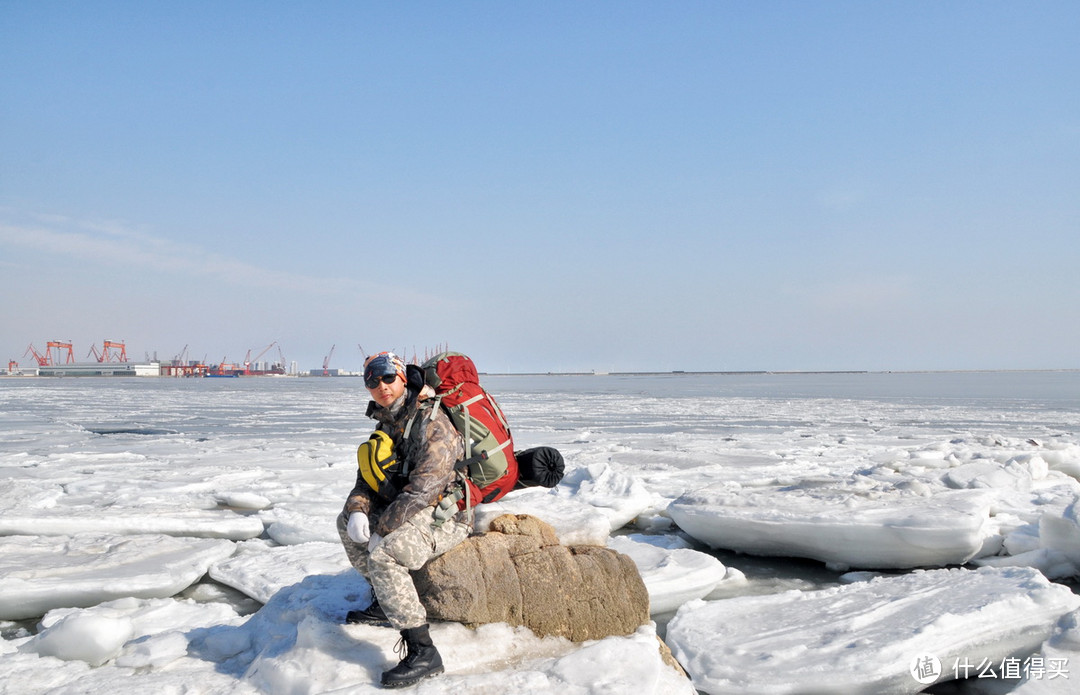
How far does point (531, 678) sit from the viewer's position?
3.11m

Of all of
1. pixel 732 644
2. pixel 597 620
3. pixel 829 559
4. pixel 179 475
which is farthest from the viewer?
pixel 179 475

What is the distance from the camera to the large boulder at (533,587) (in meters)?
3.45

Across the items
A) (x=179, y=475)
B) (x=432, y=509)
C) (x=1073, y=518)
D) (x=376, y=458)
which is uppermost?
(x=376, y=458)

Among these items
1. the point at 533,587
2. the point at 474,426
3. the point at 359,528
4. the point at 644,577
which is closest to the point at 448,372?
the point at 474,426

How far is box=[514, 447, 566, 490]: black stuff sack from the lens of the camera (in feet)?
11.8

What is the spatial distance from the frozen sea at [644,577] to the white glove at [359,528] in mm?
640

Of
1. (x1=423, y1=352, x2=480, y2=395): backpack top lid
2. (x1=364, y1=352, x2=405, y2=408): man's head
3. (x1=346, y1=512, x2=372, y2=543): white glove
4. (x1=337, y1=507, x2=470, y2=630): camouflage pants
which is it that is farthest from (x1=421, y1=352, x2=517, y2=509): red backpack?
(x1=346, y1=512, x2=372, y2=543): white glove

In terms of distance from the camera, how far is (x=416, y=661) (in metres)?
3.10

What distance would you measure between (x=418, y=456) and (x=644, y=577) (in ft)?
8.46

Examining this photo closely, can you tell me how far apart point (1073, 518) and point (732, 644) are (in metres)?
3.42

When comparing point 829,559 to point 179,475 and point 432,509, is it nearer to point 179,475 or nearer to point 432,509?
point 432,509

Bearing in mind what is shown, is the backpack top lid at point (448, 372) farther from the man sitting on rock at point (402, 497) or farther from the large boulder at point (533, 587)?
the large boulder at point (533, 587)

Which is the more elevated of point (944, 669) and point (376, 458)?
point (376, 458)

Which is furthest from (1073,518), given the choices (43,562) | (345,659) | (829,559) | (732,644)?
(43,562)
